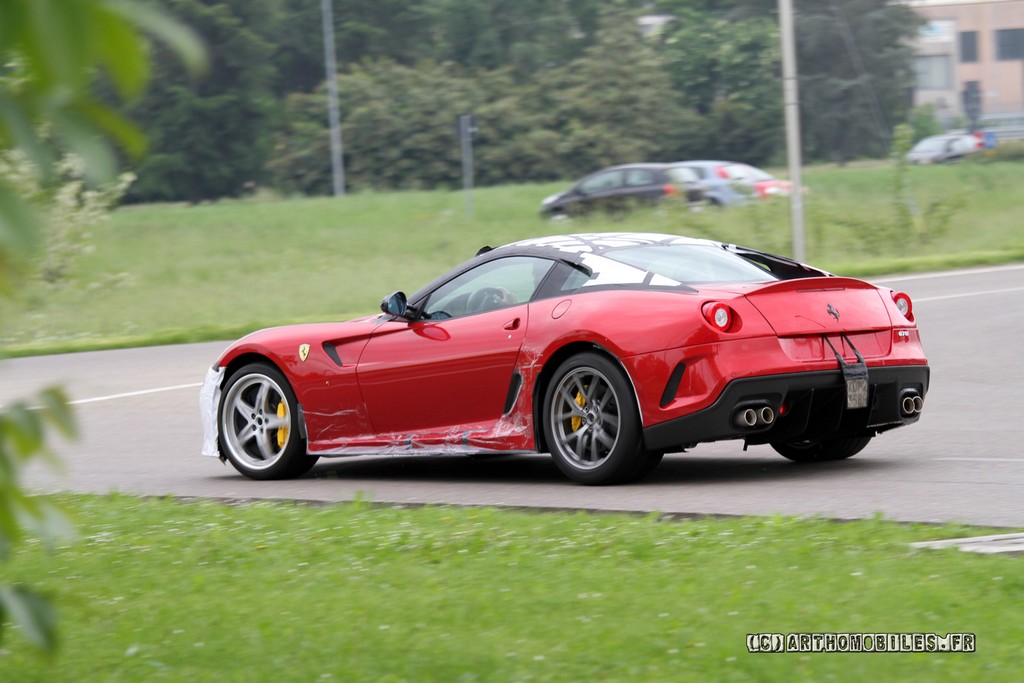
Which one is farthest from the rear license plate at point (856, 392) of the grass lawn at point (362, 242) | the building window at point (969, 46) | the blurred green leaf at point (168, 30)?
the building window at point (969, 46)

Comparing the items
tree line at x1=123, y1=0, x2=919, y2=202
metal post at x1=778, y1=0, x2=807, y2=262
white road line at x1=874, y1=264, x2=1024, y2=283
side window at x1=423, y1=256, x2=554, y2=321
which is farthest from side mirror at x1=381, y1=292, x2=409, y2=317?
tree line at x1=123, y1=0, x2=919, y2=202

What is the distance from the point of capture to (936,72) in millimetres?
86938

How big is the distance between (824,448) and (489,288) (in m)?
2.14

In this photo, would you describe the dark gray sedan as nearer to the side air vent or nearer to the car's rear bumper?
the car's rear bumper

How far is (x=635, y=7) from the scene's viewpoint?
71.1 meters

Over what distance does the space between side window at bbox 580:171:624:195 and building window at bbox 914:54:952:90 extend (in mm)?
48903

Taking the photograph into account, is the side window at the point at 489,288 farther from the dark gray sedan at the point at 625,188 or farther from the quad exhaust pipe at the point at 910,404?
the dark gray sedan at the point at 625,188

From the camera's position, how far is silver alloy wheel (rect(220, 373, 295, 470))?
9586 mm

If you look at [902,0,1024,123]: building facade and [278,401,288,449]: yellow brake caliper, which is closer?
[278,401,288,449]: yellow brake caliper

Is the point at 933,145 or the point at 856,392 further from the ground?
the point at 933,145

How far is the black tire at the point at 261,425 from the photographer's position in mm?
9492

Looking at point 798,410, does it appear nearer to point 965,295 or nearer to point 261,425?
point 261,425

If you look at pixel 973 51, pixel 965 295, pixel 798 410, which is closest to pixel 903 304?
pixel 798 410

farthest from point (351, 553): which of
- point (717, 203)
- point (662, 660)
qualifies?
point (717, 203)
